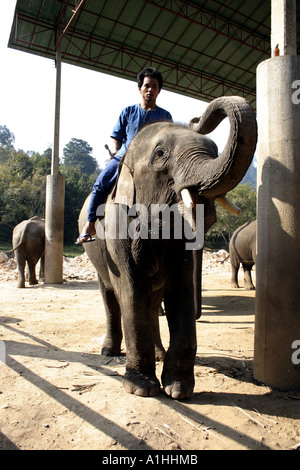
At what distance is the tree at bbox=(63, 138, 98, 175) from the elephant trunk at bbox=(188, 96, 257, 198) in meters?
71.4

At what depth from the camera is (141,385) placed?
2762 mm

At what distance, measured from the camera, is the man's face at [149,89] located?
126 inches

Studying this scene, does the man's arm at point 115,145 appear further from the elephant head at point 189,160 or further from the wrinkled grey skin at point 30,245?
the wrinkled grey skin at point 30,245

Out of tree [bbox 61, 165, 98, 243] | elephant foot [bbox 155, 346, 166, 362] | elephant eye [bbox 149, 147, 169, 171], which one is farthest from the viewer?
tree [bbox 61, 165, 98, 243]

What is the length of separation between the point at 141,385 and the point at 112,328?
1258 mm

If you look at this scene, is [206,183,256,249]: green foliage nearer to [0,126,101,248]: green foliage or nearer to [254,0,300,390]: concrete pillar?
[0,126,101,248]: green foliage

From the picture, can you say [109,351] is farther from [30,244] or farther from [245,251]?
[245,251]

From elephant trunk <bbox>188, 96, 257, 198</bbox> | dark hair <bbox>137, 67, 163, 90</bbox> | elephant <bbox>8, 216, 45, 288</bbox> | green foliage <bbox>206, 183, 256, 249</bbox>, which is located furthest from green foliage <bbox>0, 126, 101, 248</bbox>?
elephant trunk <bbox>188, 96, 257, 198</bbox>

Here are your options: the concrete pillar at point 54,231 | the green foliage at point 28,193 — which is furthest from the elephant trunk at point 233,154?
the green foliage at point 28,193

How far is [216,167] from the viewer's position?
2043 mm

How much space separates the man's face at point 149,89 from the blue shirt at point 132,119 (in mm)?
91

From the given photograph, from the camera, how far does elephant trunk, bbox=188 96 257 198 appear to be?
6.37ft

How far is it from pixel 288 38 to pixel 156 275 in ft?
7.61
